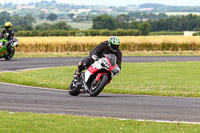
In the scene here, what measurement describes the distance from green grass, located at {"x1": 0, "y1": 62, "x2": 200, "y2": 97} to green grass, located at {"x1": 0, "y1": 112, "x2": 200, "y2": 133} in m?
6.12

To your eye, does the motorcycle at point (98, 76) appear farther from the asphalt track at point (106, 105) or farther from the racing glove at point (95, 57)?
the asphalt track at point (106, 105)

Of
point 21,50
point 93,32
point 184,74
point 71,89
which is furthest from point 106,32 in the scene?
point 71,89

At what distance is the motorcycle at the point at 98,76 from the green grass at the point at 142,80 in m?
1.97

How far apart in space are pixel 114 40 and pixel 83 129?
216 inches

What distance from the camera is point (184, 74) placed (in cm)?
2328

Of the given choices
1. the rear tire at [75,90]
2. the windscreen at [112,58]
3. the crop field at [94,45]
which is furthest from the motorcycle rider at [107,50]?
the crop field at [94,45]

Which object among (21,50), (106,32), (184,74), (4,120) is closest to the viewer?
(4,120)

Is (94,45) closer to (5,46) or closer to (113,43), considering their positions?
(5,46)

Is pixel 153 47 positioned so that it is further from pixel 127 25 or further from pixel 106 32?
pixel 127 25

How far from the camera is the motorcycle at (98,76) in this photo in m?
14.0

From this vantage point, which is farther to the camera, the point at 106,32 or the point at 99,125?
the point at 106,32

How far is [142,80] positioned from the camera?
20594 millimetres

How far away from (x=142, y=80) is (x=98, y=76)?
22.3 feet

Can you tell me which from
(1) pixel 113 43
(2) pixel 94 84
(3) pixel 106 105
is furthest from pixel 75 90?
(3) pixel 106 105
